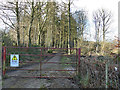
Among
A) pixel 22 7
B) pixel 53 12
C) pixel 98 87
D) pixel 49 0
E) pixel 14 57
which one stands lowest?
pixel 98 87

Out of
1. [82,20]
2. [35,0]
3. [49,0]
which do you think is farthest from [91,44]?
[35,0]

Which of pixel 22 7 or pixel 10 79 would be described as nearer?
pixel 10 79

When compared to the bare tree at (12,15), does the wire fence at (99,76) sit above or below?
below

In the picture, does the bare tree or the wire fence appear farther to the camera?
the bare tree

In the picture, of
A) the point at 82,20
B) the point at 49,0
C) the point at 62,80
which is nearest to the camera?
the point at 62,80

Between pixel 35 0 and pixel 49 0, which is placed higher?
pixel 49 0

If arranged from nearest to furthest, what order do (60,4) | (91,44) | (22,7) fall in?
(22,7)
(60,4)
(91,44)

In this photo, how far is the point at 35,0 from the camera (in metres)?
15.4

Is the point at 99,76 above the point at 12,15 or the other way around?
the other way around

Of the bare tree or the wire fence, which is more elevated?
the bare tree

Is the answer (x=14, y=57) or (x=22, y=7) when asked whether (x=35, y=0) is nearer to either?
(x=22, y=7)

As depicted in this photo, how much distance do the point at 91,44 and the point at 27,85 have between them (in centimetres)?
2003

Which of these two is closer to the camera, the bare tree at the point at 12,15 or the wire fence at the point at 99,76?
the wire fence at the point at 99,76

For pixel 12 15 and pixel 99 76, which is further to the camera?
pixel 12 15
